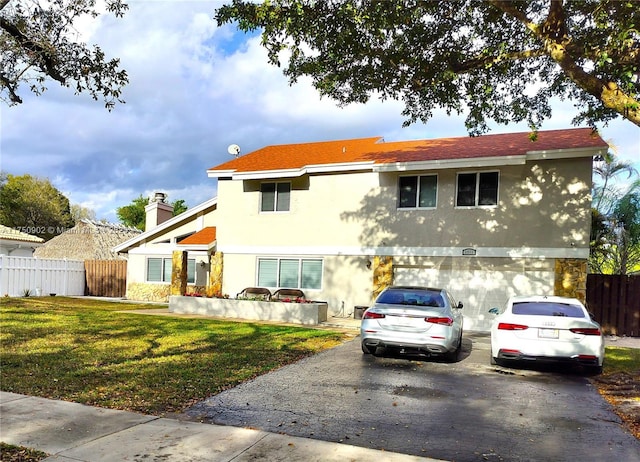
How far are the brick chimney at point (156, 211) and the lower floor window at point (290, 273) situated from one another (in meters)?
9.04

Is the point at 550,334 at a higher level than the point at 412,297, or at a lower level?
lower

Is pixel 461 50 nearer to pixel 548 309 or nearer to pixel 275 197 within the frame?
pixel 548 309

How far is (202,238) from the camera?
20625 millimetres

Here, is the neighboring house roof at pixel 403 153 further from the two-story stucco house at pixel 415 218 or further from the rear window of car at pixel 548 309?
the rear window of car at pixel 548 309

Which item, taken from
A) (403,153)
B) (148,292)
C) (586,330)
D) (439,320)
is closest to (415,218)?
(403,153)

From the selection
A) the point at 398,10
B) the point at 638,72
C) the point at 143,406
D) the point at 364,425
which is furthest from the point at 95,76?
the point at 638,72

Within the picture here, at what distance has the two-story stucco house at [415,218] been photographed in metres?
15.0

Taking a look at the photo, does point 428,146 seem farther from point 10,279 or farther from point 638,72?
point 10,279

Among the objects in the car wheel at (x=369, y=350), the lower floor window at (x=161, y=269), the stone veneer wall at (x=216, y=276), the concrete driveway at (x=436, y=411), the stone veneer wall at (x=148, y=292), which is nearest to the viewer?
→ the concrete driveway at (x=436, y=411)

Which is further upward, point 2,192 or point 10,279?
point 2,192

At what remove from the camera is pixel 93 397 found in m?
6.27

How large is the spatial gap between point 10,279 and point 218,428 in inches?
813

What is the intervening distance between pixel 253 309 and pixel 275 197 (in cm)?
497

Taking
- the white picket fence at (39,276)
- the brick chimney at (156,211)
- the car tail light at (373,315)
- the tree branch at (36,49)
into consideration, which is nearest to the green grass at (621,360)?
the car tail light at (373,315)
